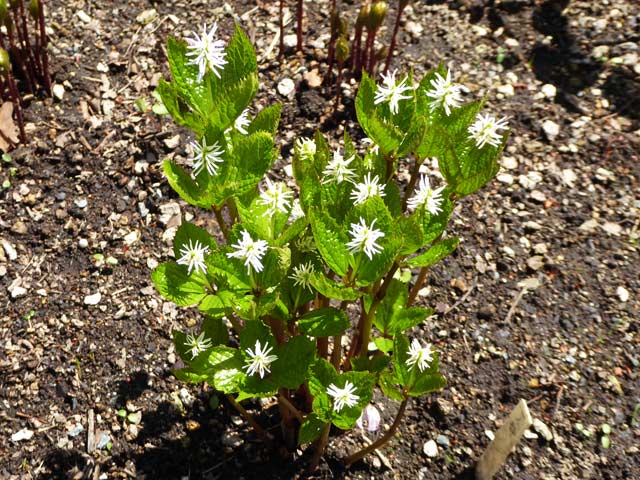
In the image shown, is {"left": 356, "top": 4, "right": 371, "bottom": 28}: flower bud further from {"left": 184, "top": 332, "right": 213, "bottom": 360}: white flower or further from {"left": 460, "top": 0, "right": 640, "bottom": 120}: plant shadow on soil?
{"left": 184, "top": 332, "right": 213, "bottom": 360}: white flower

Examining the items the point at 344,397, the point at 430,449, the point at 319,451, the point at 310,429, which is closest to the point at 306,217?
the point at 344,397

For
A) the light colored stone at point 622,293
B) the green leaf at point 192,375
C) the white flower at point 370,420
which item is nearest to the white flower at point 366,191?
the green leaf at point 192,375

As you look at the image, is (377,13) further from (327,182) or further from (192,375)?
(192,375)

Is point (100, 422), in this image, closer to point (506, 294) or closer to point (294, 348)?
point (294, 348)

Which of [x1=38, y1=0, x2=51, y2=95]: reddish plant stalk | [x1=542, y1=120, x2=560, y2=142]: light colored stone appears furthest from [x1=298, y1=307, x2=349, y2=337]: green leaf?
[x1=38, y1=0, x2=51, y2=95]: reddish plant stalk

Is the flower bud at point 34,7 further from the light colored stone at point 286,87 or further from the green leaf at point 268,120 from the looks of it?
the green leaf at point 268,120
